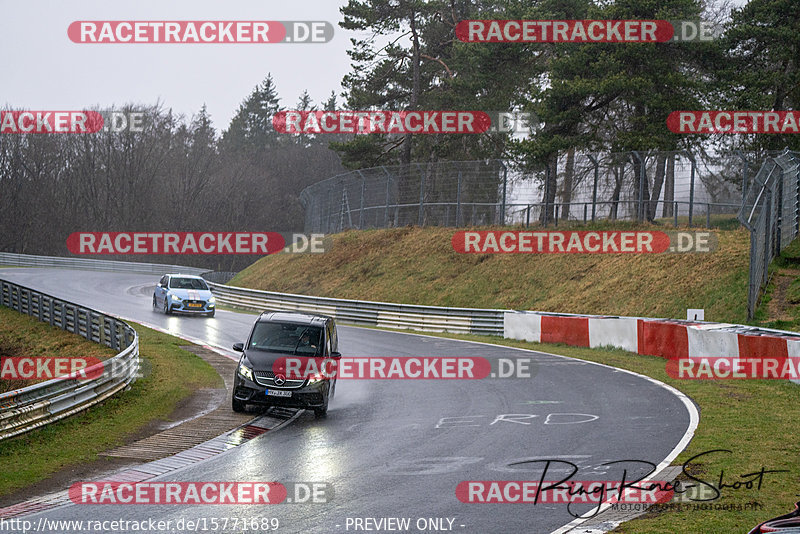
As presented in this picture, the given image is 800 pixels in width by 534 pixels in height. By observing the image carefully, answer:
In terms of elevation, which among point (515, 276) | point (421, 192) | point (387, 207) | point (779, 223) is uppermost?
point (421, 192)

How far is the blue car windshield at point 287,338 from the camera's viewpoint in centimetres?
1431

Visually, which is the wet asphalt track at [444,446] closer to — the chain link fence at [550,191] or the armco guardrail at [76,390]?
the armco guardrail at [76,390]

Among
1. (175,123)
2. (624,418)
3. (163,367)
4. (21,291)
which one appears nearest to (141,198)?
(175,123)

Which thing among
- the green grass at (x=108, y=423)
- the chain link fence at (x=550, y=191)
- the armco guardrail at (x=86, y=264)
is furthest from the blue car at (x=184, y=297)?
the armco guardrail at (x=86, y=264)

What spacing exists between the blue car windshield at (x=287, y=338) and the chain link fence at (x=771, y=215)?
11219mm

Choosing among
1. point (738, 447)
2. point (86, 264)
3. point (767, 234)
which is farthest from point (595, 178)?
point (86, 264)

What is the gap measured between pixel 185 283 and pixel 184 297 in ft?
3.80

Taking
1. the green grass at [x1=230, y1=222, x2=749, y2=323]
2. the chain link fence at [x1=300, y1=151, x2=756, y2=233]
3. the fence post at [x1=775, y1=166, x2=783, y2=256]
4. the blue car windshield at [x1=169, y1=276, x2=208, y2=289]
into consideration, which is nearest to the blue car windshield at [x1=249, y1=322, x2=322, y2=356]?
the green grass at [x1=230, y1=222, x2=749, y2=323]

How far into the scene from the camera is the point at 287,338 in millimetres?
14578

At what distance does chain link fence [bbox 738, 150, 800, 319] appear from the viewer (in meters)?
21.2

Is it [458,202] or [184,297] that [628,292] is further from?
[184,297]

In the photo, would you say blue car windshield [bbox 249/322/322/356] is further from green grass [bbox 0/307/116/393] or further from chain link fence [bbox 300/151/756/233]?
chain link fence [bbox 300/151/756/233]

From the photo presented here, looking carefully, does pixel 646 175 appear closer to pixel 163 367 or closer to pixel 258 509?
pixel 163 367

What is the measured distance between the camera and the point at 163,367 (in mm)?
18734
